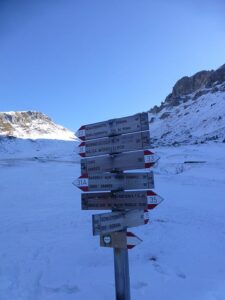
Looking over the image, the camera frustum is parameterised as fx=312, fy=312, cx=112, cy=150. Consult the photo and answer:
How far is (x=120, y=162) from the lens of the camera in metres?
4.41

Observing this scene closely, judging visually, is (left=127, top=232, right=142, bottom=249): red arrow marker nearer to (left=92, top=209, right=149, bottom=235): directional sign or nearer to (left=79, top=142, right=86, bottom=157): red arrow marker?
(left=92, top=209, right=149, bottom=235): directional sign

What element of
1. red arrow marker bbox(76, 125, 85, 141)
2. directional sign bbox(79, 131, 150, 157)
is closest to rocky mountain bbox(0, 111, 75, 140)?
red arrow marker bbox(76, 125, 85, 141)

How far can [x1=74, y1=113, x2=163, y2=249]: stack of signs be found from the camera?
419cm

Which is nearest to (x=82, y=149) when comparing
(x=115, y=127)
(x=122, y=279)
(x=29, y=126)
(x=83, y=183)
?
(x=83, y=183)

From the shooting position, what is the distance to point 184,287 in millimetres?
5152

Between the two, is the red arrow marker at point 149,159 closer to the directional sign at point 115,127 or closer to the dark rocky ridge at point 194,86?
the directional sign at point 115,127

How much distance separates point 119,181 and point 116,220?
571 mm

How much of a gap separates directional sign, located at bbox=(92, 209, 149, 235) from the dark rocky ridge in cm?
9396

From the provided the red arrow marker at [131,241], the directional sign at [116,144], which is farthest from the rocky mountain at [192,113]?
the red arrow marker at [131,241]

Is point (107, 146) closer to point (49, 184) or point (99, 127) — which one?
point (99, 127)

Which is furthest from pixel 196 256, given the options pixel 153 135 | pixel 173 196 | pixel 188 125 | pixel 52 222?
pixel 153 135

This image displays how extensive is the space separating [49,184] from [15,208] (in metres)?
5.35

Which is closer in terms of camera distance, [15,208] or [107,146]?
[107,146]

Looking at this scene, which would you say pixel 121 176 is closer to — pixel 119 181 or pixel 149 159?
pixel 119 181
